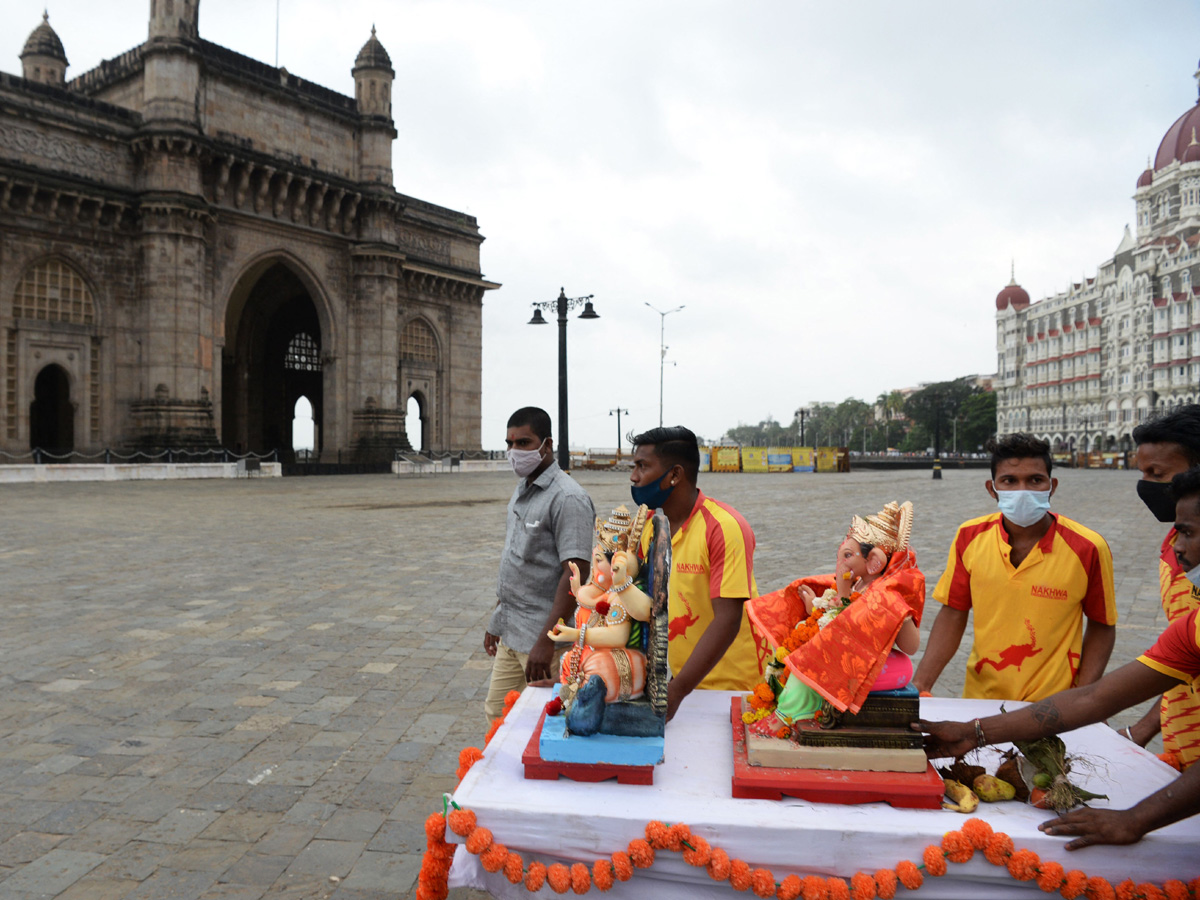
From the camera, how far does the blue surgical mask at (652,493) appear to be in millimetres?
2729

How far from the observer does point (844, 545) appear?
88.1 inches

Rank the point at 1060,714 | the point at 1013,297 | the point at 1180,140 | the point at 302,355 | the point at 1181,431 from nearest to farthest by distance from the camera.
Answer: the point at 1060,714, the point at 1181,431, the point at 302,355, the point at 1180,140, the point at 1013,297

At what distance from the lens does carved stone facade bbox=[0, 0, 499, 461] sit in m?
26.5

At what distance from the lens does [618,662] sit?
2.16 meters

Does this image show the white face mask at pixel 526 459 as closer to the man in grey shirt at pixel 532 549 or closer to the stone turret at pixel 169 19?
the man in grey shirt at pixel 532 549

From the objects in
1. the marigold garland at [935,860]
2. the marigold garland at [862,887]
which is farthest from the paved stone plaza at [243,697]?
the marigold garland at [935,860]

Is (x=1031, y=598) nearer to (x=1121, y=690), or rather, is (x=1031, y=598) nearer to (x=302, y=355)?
(x=1121, y=690)

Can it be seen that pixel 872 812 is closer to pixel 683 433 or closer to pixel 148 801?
pixel 683 433

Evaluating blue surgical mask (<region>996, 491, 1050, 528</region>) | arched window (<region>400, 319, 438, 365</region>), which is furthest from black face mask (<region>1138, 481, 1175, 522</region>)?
arched window (<region>400, 319, 438, 365</region>)

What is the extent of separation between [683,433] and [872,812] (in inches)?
54.3

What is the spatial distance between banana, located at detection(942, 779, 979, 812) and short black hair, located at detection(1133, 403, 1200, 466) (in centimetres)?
148

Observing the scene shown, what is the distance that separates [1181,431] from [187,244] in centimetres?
3153

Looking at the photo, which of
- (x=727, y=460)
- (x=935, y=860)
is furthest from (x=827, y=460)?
(x=935, y=860)

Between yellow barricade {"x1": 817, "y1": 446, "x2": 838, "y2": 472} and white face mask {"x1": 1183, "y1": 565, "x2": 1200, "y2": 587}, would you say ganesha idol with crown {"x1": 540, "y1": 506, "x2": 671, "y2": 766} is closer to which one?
white face mask {"x1": 1183, "y1": 565, "x2": 1200, "y2": 587}
